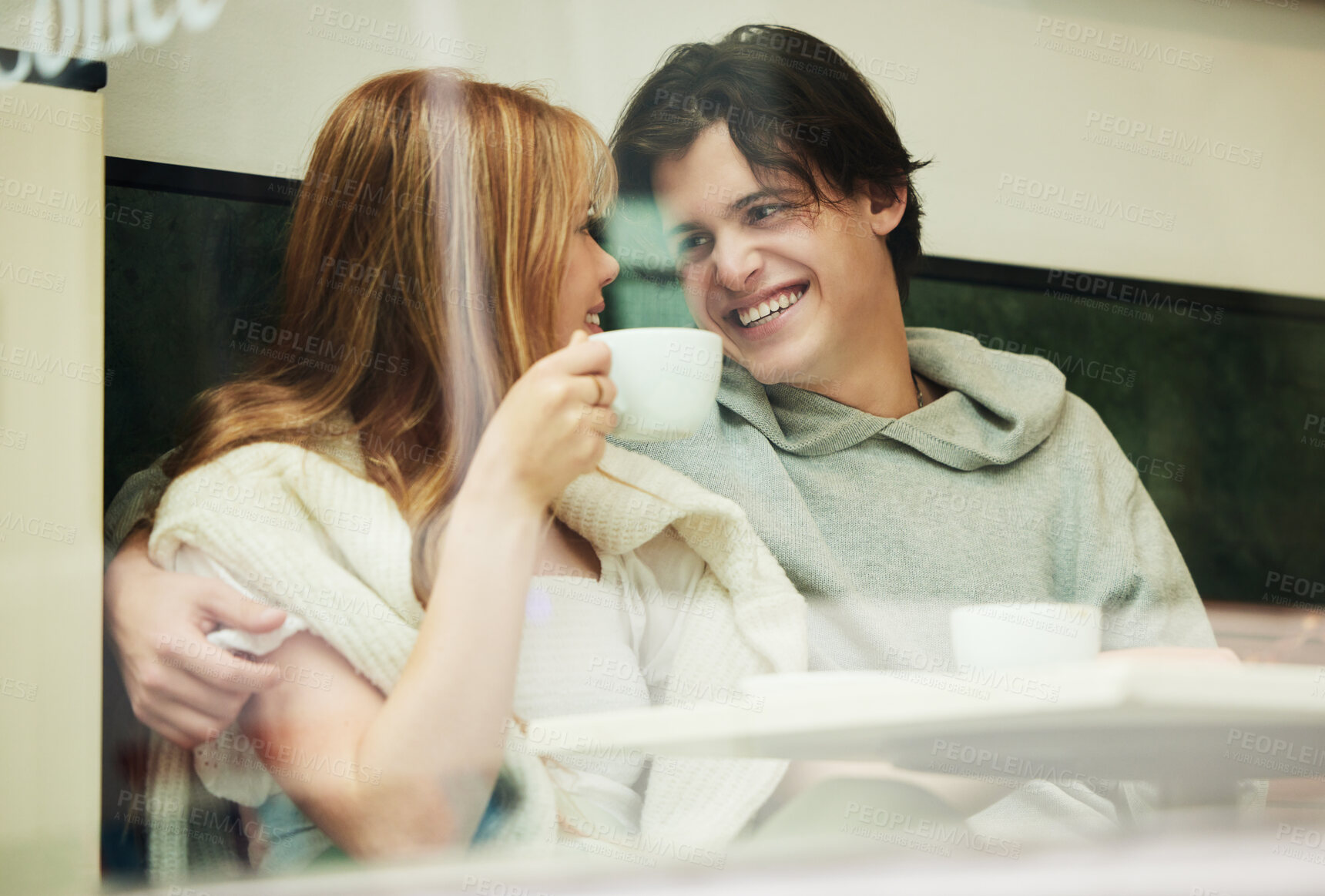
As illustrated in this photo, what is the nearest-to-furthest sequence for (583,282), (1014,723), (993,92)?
(1014,723) < (583,282) < (993,92)

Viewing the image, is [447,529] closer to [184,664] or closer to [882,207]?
[184,664]

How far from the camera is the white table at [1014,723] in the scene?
20.7 inches

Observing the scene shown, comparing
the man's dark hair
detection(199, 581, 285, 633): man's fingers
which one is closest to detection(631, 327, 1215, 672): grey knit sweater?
A: the man's dark hair

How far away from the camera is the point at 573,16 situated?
2.24 ft

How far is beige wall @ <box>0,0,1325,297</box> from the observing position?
625mm

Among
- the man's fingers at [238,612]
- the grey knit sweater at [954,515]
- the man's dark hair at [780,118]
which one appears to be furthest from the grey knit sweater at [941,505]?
the man's fingers at [238,612]

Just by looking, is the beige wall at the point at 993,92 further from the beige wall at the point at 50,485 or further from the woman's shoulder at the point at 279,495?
the woman's shoulder at the point at 279,495

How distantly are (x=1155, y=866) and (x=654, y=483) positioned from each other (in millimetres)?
342

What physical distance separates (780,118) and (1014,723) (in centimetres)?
42

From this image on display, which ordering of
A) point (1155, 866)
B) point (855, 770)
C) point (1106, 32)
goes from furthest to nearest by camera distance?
point (1106, 32) → point (855, 770) → point (1155, 866)

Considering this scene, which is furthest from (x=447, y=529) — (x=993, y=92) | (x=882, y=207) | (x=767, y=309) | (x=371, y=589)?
(x=993, y=92)

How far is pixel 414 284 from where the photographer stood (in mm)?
629

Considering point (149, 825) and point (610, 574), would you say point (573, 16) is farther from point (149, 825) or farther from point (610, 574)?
point (149, 825)

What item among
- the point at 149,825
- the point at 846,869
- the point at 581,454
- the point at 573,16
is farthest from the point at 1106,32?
the point at 149,825
